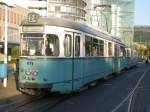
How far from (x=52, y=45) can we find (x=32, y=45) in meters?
0.78

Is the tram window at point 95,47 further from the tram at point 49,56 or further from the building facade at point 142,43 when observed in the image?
the building facade at point 142,43

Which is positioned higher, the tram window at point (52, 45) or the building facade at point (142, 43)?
the building facade at point (142, 43)

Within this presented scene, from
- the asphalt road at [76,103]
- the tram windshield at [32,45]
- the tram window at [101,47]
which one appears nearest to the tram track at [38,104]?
the asphalt road at [76,103]

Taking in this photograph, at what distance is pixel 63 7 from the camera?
110 meters

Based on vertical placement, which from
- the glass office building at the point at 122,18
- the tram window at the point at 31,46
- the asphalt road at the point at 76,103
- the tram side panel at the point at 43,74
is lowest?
the asphalt road at the point at 76,103

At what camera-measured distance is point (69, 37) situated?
18.3 m

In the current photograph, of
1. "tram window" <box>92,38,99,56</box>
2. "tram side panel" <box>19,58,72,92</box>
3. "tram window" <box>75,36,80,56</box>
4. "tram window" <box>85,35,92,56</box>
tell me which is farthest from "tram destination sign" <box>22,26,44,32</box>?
"tram window" <box>92,38,99,56</box>

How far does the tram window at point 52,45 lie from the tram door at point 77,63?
1363 millimetres

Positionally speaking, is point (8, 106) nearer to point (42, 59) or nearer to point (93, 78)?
point (42, 59)

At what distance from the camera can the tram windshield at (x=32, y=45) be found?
1700 cm

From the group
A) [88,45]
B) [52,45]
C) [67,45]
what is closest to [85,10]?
[88,45]

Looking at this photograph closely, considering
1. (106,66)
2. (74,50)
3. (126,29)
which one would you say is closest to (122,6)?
(126,29)

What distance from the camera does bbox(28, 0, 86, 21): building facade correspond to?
108375 mm

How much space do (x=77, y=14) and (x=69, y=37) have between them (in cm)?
9626
